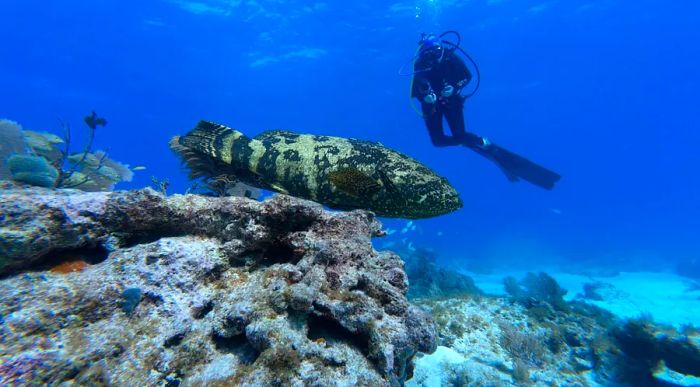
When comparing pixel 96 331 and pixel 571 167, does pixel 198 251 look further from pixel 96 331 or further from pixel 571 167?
pixel 571 167

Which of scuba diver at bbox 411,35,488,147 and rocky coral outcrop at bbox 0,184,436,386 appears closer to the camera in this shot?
rocky coral outcrop at bbox 0,184,436,386

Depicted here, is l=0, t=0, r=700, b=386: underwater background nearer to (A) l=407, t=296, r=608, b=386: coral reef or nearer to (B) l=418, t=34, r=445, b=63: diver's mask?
(A) l=407, t=296, r=608, b=386: coral reef

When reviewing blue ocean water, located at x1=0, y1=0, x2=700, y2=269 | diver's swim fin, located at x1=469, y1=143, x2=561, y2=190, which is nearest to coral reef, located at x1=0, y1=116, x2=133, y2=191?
diver's swim fin, located at x1=469, y1=143, x2=561, y2=190

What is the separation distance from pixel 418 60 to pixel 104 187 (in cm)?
971

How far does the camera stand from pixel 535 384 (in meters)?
6.16

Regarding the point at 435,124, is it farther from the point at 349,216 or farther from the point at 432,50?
the point at 349,216

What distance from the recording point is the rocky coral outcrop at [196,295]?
2076 millimetres

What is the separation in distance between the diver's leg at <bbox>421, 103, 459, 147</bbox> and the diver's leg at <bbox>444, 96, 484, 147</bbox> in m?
0.29

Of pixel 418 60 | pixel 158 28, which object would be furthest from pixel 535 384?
pixel 158 28

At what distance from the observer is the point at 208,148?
14.9 feet

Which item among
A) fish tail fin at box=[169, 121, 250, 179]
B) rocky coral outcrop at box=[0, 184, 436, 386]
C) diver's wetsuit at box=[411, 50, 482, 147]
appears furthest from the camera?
diver's wetsuit at box=[411, 50, 482, 147]

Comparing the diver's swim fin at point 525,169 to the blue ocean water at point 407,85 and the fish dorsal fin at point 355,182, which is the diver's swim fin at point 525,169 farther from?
the blue ocean water at point 407,85

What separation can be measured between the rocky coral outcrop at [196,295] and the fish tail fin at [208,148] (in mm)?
1469

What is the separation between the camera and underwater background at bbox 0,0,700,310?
44625mm
